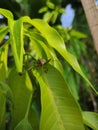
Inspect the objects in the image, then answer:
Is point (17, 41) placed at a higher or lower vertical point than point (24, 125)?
higher

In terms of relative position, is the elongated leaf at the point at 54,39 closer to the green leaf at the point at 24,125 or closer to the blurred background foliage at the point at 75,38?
the green leaf at the point at 24,125

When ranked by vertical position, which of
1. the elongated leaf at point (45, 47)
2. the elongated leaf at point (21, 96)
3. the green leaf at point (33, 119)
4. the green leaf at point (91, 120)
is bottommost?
the green leaf at point (91, 120)

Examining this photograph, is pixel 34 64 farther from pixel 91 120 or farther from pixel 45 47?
pixel 91 120

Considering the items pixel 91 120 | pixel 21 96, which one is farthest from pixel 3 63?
pixel 91 120

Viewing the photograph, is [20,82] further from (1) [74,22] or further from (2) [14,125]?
(1) [74,22]

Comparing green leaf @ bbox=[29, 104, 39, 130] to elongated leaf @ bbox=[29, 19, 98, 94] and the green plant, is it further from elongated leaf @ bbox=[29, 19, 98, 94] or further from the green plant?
elongated leaf @ bbox=[29, 19, 98, 94]

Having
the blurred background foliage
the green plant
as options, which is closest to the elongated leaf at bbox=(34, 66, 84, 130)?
the green plant

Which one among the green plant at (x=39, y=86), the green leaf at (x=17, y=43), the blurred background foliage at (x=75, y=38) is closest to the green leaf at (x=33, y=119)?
the green plant at (x=39, y=86)
